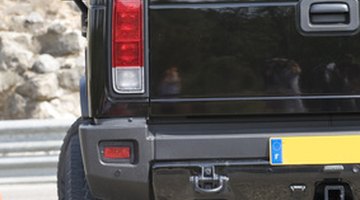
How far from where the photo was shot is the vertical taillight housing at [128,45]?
3.59 meters

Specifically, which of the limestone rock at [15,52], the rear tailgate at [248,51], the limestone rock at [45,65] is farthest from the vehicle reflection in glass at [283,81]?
the limestone rock at [15,52]

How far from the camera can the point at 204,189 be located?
3617 mm

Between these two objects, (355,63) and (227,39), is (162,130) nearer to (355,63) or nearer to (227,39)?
(227,39)

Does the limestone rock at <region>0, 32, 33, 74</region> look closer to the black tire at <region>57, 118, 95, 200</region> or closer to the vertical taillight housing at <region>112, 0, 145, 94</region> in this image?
the black tire at <region>57, 118, 95, 200</region>

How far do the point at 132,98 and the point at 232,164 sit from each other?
1.90 ft

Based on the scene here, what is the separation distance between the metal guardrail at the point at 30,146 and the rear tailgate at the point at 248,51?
13.8 ft

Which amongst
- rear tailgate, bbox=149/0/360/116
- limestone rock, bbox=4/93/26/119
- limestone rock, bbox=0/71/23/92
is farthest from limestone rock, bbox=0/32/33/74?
rear tailgate, bbox=149/0/360/116

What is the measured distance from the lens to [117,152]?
11.9ft

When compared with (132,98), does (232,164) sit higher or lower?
lower

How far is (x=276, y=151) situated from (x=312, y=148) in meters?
0.17

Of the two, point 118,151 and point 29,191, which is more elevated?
point 118,151

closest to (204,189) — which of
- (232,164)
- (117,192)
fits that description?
(232,164)

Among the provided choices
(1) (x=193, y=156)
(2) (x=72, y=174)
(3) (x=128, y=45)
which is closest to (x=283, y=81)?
(1) (x=193, y=156)

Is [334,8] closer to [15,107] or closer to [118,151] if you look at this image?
[118,151]
